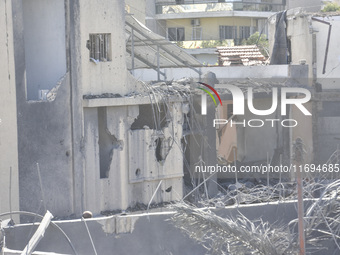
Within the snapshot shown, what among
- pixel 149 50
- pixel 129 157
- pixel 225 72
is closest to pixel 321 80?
pixel 225 72

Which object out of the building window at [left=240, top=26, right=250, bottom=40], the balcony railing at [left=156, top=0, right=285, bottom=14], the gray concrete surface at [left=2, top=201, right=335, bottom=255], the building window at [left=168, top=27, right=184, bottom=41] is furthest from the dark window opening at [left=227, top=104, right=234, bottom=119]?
the building window at [left=240, top=26, right=250, bottom=40]

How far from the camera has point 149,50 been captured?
19.2m

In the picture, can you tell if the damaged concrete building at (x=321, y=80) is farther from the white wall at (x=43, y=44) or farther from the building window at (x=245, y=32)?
the building window at (x=245, y=32)

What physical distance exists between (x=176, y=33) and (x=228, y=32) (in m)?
2.44

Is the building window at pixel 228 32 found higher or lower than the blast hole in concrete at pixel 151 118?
higher

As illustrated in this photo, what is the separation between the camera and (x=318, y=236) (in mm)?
6637

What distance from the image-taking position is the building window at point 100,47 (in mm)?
15842

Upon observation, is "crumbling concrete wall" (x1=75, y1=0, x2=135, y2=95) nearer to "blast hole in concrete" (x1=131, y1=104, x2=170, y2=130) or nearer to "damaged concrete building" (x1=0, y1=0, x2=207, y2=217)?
"damaged concrete building" (x1=0, y1=0, x2=207, y2=217)

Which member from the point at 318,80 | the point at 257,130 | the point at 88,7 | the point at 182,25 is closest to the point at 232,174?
the point at 257,130

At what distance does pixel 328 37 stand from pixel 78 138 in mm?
8332

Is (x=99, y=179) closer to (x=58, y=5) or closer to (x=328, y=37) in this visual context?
(x=58, y=5)

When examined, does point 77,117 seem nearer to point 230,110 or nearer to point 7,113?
point 7,113

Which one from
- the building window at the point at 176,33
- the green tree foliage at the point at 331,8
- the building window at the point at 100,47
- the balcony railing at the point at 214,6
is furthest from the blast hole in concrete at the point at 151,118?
the building window at the point at 176,33

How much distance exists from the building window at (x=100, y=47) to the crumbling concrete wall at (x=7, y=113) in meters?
2.17
